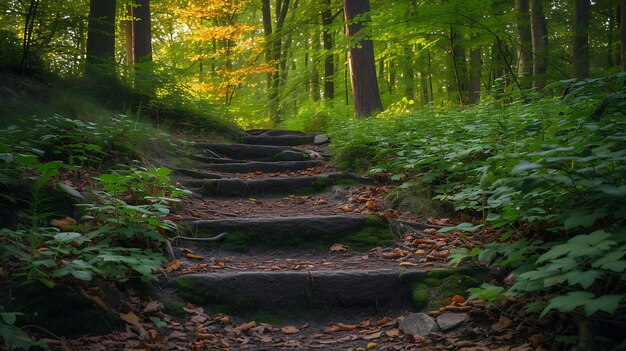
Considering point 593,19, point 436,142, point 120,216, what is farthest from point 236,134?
point 593,19

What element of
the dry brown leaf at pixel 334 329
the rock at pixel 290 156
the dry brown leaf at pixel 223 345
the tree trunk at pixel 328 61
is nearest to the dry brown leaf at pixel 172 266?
the dry brown leaf at pixel 223 345

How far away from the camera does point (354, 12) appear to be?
9.27m

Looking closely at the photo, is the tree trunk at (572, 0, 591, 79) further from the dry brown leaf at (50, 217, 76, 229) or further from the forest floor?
the dry brown leaf at (50, 217, 76, 229)

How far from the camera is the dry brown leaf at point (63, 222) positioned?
304cm

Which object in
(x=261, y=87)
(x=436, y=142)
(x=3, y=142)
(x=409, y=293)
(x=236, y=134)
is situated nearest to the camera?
(x=409, y=293)

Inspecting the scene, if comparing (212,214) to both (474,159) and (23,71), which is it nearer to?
(474,159)

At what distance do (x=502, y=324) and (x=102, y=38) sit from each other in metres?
8.24

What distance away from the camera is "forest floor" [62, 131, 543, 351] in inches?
102

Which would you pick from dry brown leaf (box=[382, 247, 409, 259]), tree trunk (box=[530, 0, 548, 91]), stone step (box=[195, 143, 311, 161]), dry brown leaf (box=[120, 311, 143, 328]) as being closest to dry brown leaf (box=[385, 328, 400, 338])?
dry brown leaf (box=[382, 247, 409, 259])

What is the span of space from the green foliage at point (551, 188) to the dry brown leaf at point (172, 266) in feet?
6.70

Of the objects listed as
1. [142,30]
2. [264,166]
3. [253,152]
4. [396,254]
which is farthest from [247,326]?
[142,30]

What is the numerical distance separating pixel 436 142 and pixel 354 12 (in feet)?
17.4

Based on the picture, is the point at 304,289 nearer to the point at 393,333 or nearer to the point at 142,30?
the point at 393,333

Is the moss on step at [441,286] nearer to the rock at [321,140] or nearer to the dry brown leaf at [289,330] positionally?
the dry brown leaf at [289,330]
